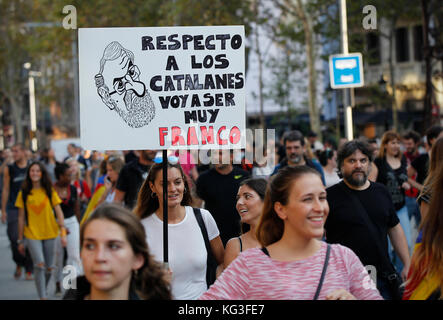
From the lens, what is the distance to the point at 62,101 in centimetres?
8038

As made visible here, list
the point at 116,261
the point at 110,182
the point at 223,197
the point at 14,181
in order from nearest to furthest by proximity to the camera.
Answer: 1. the point at 116,261
2. the point at 223,197
3. the point at 110,182
4. the point at 14,181

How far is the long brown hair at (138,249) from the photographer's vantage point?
3.44 meters

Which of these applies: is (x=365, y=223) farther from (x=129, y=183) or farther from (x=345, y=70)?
(x=345, y=70)

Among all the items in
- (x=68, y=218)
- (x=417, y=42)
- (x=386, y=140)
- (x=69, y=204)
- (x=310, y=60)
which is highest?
(x=417, y=42)

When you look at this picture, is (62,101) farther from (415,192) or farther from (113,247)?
(113,247)

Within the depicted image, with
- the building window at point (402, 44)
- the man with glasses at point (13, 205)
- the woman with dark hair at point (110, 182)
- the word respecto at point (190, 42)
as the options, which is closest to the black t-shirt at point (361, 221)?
the word respecto at point (190, 42)

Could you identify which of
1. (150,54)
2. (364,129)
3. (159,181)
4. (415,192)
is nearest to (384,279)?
(159,181)

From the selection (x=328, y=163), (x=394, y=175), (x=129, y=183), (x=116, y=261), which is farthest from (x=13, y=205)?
(x=116, y=261)

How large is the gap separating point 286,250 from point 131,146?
199cm

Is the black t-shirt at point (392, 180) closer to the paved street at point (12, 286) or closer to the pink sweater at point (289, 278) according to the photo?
the paved street at point (12, 286)

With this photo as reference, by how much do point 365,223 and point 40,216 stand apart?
5.23 m

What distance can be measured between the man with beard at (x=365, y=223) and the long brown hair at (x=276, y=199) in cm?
228

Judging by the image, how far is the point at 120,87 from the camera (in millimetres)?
5504

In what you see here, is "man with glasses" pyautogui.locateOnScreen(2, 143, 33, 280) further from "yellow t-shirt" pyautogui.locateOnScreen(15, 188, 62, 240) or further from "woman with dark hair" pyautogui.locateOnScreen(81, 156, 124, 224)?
"woman with dark hair" pyautogui.locateOnScreen(81, 156, 124, 224)
